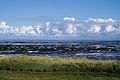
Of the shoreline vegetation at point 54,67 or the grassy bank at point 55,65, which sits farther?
the grassy bank at point 55,65

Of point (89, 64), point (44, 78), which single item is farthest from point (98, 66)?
point (44, 78)

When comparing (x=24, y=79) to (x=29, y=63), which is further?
(x=29, y=63)

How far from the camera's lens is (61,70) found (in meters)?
41.7

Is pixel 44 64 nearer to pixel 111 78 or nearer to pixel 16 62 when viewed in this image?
pixel 16 62

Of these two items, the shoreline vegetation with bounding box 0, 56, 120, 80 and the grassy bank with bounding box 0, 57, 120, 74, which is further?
the grassy bank with bounding box 0, 57, 120, 74

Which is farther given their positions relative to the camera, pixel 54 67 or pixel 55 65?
pixel 55 65

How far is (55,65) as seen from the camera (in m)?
44.5

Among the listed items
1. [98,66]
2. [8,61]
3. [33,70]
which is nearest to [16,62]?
[8,61]

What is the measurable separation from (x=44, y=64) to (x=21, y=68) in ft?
13.1

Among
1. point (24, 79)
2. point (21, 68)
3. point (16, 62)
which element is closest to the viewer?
point (24, 79)

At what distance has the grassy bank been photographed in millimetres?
41094

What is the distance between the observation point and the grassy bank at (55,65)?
135 feet

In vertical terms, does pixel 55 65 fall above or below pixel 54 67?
above

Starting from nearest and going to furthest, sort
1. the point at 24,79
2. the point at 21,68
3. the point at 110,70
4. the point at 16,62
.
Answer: the point at 24,79 < the point at 110,70 < the point at 21,68 < the point at 16,62
